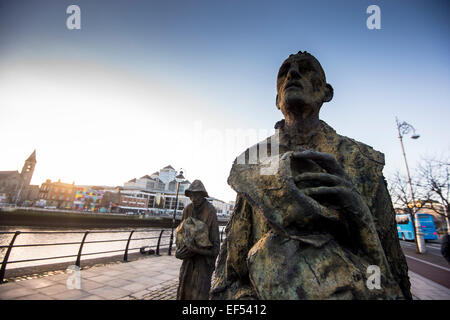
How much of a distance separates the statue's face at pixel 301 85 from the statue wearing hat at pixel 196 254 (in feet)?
10.5

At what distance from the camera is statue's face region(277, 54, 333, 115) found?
1297 millimetres

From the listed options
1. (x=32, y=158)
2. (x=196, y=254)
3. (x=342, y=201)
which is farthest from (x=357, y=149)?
(x=32, y=158)

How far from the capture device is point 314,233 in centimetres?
83

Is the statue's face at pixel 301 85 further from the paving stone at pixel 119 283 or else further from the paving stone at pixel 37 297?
the paving stone at pixel 119 283

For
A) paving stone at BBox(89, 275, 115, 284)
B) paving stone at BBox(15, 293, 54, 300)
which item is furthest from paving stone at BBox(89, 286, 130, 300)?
paving stone at BBox(15, 293, 54, 300)

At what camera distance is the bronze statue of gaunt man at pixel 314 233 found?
74cm

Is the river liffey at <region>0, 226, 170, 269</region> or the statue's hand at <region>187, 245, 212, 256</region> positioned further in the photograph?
the river liffey at <region>0, 226, 170, 269</region>

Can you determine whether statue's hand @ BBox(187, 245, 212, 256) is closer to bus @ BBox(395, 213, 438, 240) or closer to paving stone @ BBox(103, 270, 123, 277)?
paving stone @ BBox(103, 270, 123, 277)

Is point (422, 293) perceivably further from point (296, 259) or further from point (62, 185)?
point (62, 185)

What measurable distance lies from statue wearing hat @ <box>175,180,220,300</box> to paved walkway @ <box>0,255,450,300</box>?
1.68 m

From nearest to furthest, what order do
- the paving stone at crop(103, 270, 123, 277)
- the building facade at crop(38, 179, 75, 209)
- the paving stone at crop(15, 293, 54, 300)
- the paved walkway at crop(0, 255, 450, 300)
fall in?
the paving stone at crop(15, 293, 54, 300), the paved walkway at crop(0, 255, 450, 300), the paving stone at crop(103, 270, 123, 277), the building facade at crop(38, 179, 75, 209)

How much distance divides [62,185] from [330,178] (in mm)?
93085

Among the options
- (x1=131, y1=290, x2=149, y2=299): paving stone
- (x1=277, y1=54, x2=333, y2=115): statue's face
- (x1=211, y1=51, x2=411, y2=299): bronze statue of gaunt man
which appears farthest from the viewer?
(x1=131, y1=290, x2=149, y2=299): paving stone
